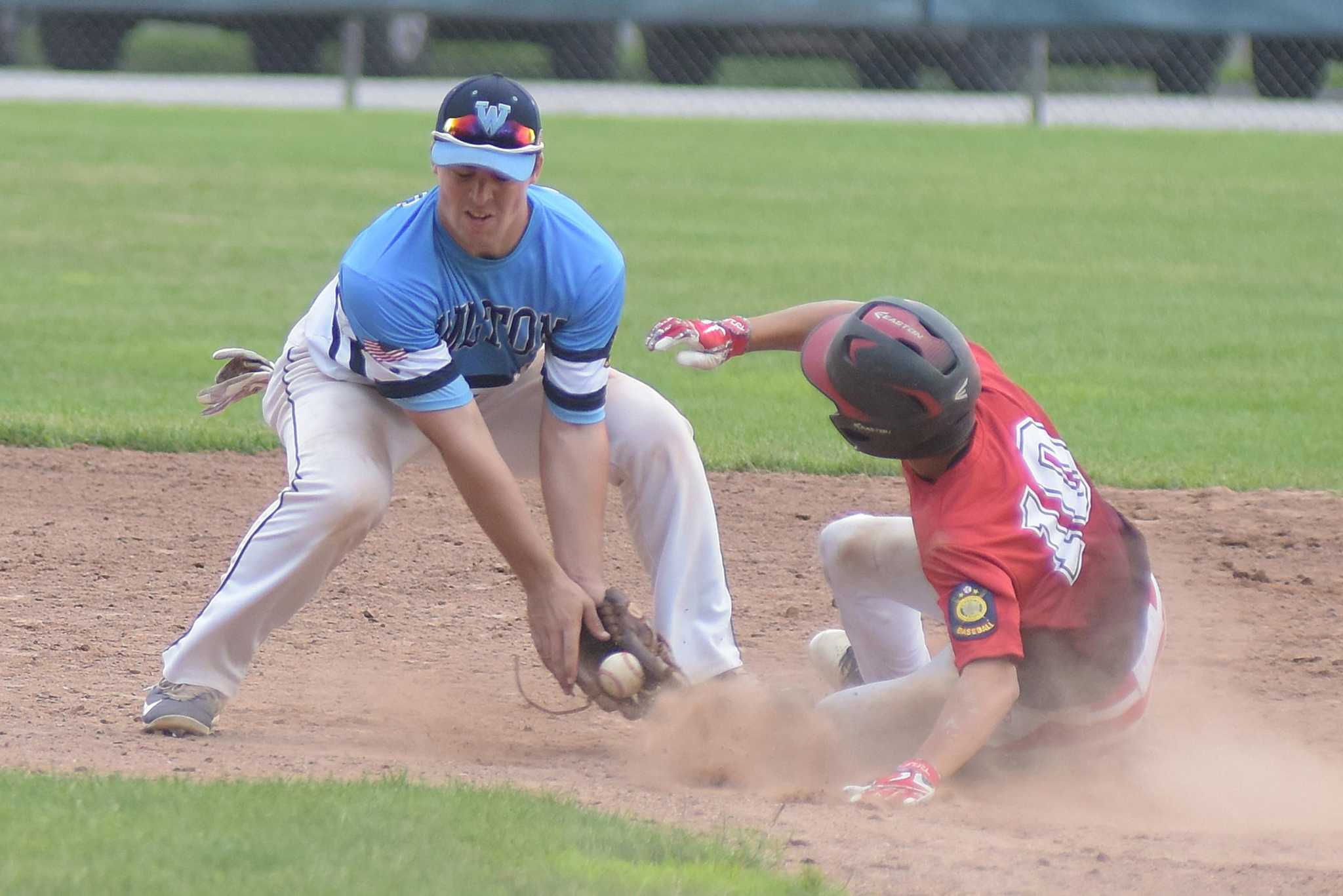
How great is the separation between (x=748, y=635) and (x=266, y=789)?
7.42 feet

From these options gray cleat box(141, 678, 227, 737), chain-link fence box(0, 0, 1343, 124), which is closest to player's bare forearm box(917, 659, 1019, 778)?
gray cleat box(141, 678, 227, 737)

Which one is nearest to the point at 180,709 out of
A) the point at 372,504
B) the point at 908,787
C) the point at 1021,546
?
the point at 372,504

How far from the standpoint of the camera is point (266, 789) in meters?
3.60

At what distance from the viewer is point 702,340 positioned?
456 centimetres

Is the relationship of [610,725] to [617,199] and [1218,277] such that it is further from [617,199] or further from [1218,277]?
[617,199]

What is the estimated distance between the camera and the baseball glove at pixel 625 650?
4512 millimetres

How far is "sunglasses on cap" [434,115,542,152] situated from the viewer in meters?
4.16

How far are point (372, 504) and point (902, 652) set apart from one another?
4.61 ft

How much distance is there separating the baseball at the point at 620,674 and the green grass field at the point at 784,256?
3132mm

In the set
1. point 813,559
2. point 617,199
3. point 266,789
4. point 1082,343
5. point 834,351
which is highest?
point 834,351

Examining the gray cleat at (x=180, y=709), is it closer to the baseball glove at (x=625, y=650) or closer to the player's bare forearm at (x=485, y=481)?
the player's bare forearm at (x=485, y=481)

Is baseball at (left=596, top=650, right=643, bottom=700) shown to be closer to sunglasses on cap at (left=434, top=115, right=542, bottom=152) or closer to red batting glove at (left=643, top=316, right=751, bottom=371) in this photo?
red batting glove at (left=643, top=316, right=751, bottom=371)

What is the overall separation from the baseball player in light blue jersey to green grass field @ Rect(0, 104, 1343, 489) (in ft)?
9.45

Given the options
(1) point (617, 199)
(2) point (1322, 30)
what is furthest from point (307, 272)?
(2) point (1322, 30)
